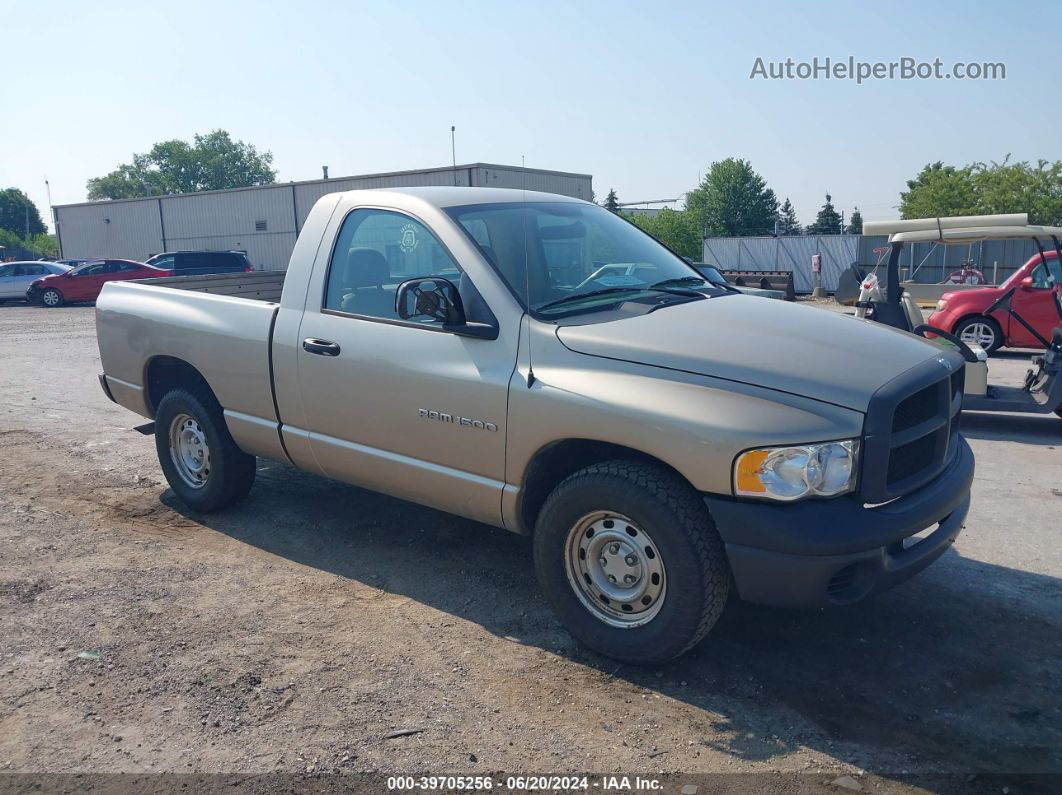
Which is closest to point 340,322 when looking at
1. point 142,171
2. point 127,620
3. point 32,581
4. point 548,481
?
point 548,481

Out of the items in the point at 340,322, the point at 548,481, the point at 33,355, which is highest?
the point at 340,322

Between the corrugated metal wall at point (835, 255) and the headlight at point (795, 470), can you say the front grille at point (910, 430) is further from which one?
the corrugated metal wall at point (835, 255)

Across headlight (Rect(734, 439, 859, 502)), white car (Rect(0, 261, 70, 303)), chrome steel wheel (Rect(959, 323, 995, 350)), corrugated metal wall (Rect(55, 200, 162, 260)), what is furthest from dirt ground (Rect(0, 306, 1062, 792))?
corrugated metal wall (Rect(55, 200, 162, 260))

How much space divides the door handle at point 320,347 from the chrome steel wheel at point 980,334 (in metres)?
10.7

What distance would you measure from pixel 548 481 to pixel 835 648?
150 centimetres

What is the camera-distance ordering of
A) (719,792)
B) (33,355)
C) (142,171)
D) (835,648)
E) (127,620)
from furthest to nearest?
(142,171), (33,355), (127,620), (835,648), (719,792)

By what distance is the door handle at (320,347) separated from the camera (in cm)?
478

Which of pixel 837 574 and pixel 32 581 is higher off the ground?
pixel 837 574

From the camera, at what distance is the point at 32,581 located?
4973 mm

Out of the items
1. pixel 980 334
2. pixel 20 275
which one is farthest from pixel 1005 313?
pixel 20 275

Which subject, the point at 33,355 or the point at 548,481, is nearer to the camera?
the point at 548,481

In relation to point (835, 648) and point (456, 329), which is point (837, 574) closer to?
point (835, 648)

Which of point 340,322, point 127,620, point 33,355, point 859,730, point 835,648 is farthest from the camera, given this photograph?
point 33,355

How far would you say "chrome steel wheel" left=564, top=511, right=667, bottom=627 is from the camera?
12.4ft
